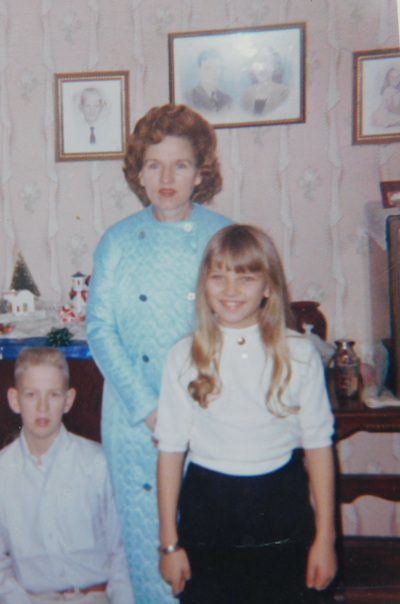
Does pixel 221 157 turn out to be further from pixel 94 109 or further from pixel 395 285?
pixel 395 285

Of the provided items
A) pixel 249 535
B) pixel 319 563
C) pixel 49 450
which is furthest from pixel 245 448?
pixel 49 450

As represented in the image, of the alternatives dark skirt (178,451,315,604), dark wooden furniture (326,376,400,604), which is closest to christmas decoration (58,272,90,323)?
dark skirt (178,451,315,604)

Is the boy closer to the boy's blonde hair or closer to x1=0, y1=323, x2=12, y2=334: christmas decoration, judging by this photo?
the boy's blonde hair

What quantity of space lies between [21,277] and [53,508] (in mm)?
654

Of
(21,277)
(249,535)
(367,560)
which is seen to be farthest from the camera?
(367,560)

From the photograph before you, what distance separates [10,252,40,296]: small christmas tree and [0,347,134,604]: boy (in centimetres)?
29

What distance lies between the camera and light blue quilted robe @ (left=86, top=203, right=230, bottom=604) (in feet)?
3.58

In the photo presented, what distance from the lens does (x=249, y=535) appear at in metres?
0.92

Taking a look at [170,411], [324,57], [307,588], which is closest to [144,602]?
[307,588]

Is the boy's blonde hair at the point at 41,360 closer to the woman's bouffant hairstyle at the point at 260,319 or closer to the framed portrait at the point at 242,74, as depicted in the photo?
the woman's bouffant hairstyle at the point at 260,319

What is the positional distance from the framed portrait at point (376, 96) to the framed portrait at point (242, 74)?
15 cm

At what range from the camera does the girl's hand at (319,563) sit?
3.08 ft

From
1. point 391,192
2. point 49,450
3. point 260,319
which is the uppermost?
point 391,192

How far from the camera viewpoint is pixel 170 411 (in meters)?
0.97
